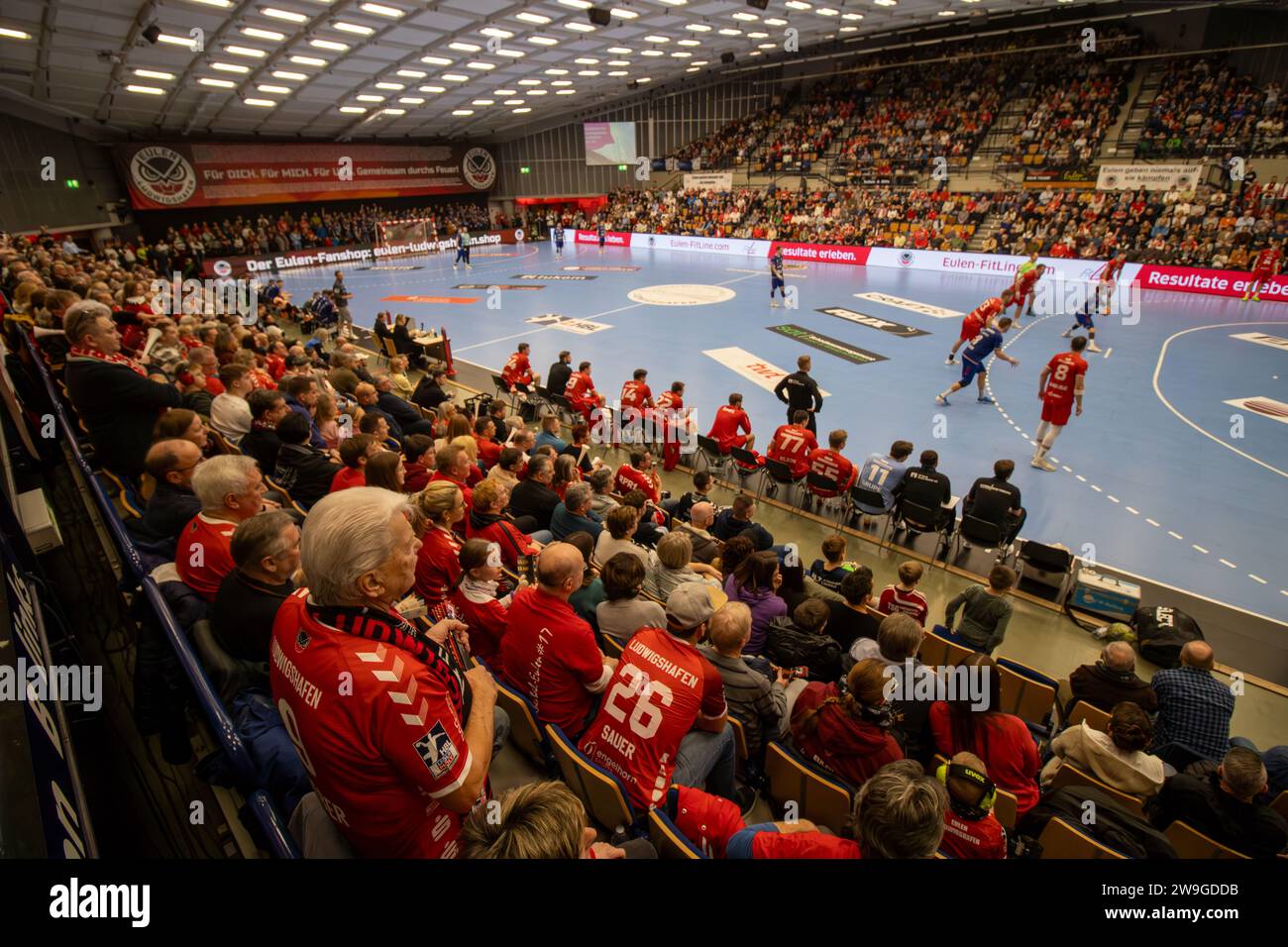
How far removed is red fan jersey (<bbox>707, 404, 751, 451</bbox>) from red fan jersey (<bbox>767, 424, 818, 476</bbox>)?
748mm

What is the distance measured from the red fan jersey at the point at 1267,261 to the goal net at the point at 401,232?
3640 cm

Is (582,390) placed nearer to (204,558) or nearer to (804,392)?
(804,392)

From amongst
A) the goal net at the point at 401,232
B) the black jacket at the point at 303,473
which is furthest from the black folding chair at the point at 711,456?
the goal net at the point at 401,232

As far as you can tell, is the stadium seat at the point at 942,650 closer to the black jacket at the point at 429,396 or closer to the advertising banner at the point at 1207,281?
the black jacket at the point at 429,396

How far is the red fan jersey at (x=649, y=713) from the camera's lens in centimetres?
276

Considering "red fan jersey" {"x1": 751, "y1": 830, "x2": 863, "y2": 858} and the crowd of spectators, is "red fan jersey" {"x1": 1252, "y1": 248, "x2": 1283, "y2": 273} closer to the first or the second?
the crowd of spectators

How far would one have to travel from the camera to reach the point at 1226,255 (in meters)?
19.1

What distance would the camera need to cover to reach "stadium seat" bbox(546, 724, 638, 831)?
8.38ft

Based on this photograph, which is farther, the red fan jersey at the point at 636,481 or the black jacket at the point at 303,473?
the red fan jersey at the point at 636,481

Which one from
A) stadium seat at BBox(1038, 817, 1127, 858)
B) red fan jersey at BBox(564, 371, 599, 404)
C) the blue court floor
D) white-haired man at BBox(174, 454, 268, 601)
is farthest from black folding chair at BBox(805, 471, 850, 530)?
white-haired man at BBox(174, 454, 268, 601)

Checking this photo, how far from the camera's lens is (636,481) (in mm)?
7141
